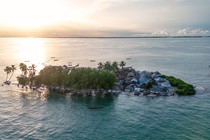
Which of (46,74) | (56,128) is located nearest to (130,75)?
(46,74)

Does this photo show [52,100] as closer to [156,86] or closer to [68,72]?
[68,72]

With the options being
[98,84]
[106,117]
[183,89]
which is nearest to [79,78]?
[98,84]

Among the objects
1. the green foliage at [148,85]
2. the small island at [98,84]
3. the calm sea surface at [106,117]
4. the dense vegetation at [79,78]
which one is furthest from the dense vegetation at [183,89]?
the dense vegetation at [79,78]

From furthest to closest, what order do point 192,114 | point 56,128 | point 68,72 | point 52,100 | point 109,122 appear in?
1. point 68,72
2. point 52,100
3. point 192,114
4. point 109,122
5. point 56,128

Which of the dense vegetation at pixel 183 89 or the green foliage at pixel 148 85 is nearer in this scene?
the dense vegetation at pixel 183 89

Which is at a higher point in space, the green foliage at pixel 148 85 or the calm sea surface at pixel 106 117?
the green foliage at pixel 148 85

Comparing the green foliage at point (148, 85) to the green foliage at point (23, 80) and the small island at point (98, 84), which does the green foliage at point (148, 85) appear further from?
the green foliage at point (23, 80)

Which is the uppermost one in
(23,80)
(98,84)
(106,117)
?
(98,84)

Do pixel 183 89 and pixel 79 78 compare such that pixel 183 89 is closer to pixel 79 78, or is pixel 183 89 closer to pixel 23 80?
pixel 79 78
